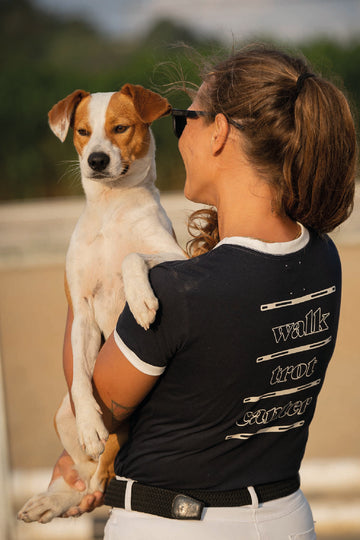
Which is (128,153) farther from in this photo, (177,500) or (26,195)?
(26,195)

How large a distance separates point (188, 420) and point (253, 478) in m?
0.22

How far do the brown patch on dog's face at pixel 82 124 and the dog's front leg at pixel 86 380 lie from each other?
0.68m

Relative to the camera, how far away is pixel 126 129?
8.43 feet

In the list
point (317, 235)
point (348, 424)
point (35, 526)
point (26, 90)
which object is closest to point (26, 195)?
point (26, 90)

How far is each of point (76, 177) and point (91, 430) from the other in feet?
3.69

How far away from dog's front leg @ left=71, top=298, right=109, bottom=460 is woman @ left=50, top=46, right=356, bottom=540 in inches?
12.0

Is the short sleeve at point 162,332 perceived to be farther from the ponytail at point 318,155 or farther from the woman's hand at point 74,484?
the woman's hand at point 74,484

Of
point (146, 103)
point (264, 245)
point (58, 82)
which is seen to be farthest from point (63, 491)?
point (58, 82)

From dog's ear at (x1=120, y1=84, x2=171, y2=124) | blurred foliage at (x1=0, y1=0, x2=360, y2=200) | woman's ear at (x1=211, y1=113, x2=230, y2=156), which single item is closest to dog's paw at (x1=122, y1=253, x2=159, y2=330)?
woman's ear at (x1=211, y1=113, x2=230, y2=156)

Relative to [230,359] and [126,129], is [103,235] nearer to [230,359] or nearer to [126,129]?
[126,129]

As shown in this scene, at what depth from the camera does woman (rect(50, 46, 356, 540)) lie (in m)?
1.44

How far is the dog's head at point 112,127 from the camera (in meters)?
2.45

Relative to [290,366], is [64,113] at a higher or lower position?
higher

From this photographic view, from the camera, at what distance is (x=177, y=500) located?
151cm
